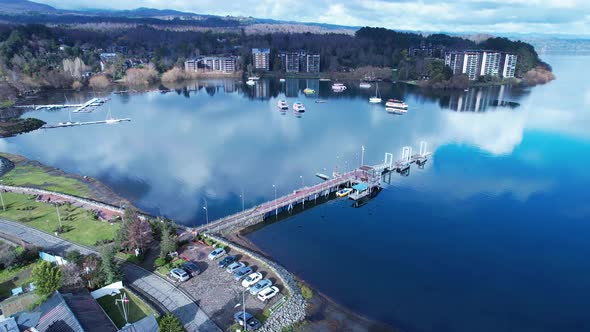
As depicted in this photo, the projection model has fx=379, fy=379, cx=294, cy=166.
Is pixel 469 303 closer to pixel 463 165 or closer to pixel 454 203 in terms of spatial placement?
pixel 454 203

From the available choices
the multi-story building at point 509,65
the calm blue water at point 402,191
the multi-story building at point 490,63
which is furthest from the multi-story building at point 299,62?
the multi-story building at point 509,65

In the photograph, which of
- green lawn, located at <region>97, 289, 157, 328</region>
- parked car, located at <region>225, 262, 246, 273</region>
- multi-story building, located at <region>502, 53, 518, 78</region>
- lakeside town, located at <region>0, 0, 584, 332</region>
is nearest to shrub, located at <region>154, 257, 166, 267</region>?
lakeside town, located at <region>0, 0, 584, 332</region>

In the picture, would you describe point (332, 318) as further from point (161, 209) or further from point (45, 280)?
point (161, 209)

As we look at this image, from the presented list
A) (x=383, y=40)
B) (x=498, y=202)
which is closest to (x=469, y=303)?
(x=498, y=202)

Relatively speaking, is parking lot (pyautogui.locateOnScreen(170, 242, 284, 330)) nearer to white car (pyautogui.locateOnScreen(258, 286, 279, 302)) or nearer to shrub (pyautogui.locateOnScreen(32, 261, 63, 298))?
white car (pyautogui.locateOnScreen(258, 286, 279, 302))

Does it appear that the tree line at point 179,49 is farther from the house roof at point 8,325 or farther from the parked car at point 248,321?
the parked car at point 248,321

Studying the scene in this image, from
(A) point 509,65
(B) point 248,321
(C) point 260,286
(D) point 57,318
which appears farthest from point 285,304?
(A) point 509,65
